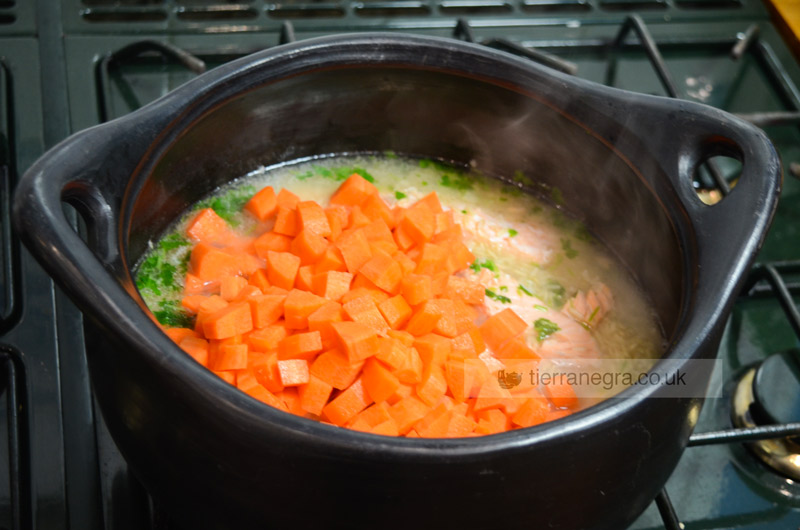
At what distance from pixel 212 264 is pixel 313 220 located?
18cm

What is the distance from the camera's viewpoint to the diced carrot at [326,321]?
41.3 inches

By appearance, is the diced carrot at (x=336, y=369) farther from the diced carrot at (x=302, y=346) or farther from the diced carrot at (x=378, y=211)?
the diced carrot at (x=378, y=211)

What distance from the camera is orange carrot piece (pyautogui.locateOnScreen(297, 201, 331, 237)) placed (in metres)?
1.23

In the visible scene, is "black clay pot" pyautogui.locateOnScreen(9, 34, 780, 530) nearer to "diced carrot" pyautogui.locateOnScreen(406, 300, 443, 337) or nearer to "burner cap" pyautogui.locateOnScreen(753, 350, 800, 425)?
"burner cap" pyautogui.locateOnScreen(753, 350, 800, 425)

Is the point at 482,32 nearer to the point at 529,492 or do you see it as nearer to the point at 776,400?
the point at 776,400

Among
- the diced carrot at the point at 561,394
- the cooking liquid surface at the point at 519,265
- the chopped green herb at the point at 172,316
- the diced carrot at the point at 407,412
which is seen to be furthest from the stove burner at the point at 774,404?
the chopped green herb at the point at 172,316

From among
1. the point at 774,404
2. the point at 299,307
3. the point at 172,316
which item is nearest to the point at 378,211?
the point at 299,307

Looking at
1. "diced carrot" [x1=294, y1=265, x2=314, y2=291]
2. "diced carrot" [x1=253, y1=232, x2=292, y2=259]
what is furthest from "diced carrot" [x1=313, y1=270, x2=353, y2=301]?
"diced carrot" [x1=253, y1=232, x2=292, y2=259]

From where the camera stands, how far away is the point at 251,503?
767 mm

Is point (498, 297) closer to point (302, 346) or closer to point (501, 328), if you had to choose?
point (501, 328)

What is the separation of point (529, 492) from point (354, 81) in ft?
2.50

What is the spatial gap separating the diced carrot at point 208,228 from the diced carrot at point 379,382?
1.34 feet

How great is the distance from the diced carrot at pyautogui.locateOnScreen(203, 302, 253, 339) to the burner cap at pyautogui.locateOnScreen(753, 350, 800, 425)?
0.81m

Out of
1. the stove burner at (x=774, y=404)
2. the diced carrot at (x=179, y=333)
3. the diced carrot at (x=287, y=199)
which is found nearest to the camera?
the diced carrot at (x=179, y=333)
